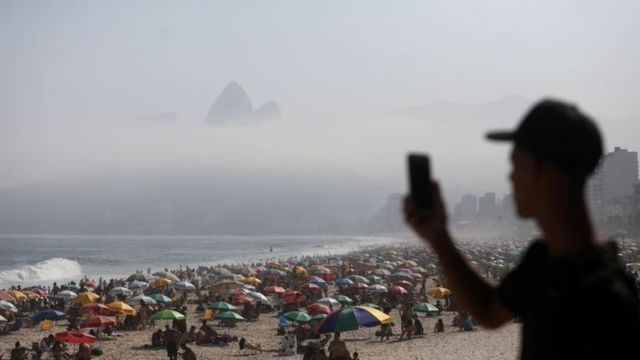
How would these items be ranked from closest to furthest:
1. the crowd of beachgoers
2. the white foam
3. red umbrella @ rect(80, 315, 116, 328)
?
the crowd of beachgoers < red umbrella @ rect(80, 315, 116, 328) < the white foam

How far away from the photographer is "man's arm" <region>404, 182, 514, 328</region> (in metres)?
1.52

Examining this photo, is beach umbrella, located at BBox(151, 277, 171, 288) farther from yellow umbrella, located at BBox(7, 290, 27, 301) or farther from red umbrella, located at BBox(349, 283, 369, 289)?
red umbrella, located at BBox(349, 283, 369, 289)

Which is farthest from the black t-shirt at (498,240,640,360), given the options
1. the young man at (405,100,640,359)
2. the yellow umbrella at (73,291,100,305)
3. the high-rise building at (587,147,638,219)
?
the high-rise building at (587,147,638,219)

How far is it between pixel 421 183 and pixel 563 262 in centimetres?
38

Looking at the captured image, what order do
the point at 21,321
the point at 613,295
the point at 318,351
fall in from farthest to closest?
the point at 21,321 → the point at 318,351 → the point at 613,295

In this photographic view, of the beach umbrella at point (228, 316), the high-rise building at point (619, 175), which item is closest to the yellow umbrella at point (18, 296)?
Result: the beach umbrella at point (228, 316)

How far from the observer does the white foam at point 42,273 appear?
72144 mm

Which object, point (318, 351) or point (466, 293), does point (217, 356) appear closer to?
point (318, 351)

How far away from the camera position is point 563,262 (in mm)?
1248

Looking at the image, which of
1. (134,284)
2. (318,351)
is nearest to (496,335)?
(318,351)

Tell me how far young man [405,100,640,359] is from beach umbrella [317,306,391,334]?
12903 millimetres

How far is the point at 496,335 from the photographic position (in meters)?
20.2

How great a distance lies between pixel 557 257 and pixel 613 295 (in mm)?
141

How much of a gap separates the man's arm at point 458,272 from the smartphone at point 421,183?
0.01m
